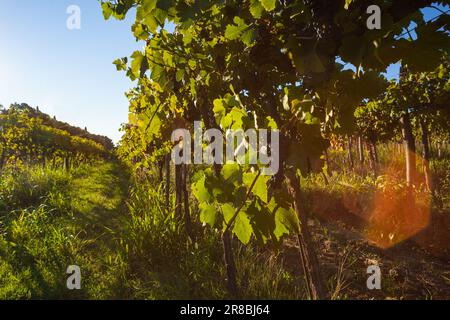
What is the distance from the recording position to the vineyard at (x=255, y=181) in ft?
3.05

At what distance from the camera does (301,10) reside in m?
1.01

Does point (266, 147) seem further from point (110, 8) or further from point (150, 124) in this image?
point (150, 124)

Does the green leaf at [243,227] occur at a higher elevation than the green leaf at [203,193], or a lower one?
lower

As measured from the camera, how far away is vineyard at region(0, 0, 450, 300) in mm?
928

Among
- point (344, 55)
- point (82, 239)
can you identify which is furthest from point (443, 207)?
point (344, 55)

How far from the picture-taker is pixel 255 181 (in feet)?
3.35

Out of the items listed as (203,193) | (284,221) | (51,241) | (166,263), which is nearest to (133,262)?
(166,263)

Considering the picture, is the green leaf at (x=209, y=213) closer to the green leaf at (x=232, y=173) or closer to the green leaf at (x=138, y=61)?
the green leaf at (x=232, y=173)

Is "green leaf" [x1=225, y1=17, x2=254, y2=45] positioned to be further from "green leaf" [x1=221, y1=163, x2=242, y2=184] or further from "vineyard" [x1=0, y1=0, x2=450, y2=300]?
"green leaf" [x1=221, y1=163, x2=242, y2=184]

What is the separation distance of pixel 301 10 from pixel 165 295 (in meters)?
3.41

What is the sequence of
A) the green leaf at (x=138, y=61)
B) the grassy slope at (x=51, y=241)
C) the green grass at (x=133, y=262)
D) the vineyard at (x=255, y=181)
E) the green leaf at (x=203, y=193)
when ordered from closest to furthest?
the vineyard at (x=255, y=181) → the green leaf at (x=203, y=193) → the green leaf at (x=138, y=61) → the green grass at (x=133, y=262) → the grassy slope at (x=51, y=241)

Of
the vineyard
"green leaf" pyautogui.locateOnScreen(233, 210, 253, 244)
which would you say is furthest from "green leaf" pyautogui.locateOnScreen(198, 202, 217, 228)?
"green leaf" pyautogui.locateOnScreen(233, 210, 253, 244)

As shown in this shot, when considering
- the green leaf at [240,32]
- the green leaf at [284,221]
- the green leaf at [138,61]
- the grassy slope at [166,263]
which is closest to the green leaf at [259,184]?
the green leaf at [284,221]

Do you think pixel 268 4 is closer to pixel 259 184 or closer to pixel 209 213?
pixel 259 184
